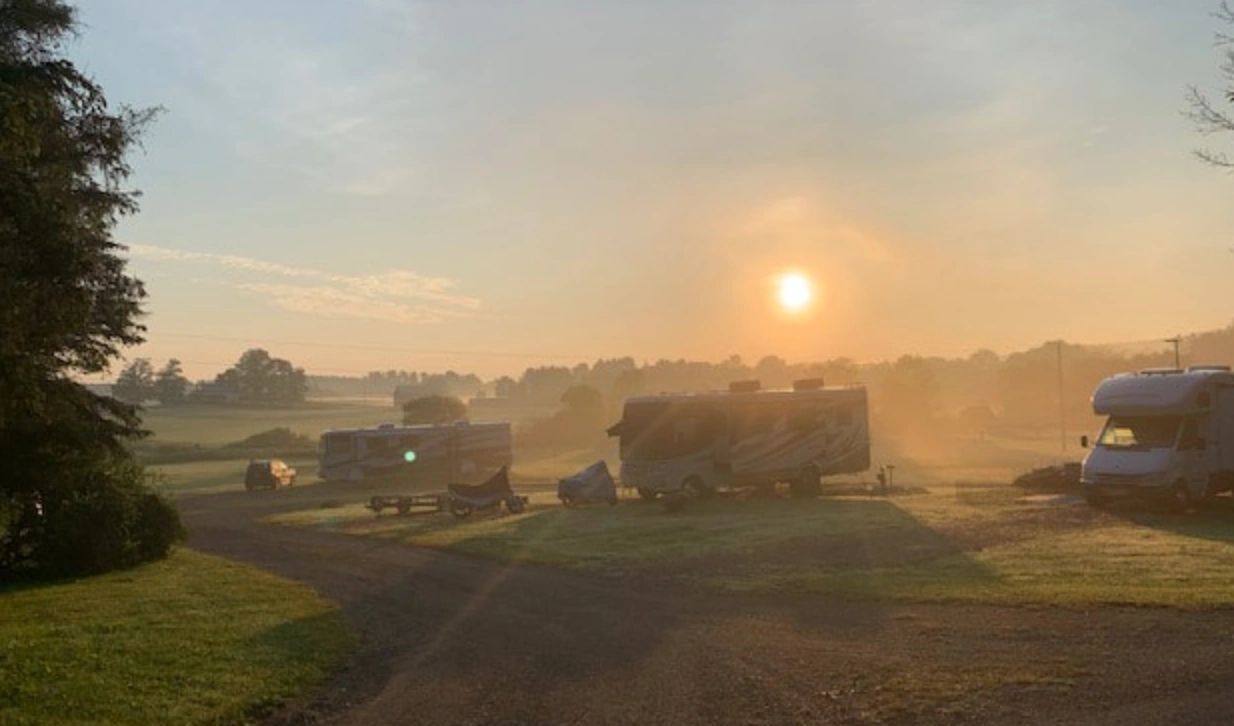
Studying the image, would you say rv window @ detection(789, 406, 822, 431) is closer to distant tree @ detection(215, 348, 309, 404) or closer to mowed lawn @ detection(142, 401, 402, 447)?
mowed lawn @ detection(142, 401, 402, 447)

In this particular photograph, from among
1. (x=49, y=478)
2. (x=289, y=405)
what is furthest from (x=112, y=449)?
(x=289, y=405)

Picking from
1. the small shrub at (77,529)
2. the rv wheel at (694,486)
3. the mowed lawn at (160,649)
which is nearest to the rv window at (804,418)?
the rv wheel at (694,486)

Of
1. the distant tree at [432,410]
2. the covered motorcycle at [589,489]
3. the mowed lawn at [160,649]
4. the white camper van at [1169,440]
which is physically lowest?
the mowed lawn at [160,649]

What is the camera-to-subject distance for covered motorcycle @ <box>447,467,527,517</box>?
98.5 ft

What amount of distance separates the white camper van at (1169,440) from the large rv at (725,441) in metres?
8.77

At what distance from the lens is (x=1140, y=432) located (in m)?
24.6

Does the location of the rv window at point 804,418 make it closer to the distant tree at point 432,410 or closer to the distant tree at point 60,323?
the distant tree at point 60,323

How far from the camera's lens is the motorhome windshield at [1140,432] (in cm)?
2384

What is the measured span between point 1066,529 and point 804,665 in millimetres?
12654

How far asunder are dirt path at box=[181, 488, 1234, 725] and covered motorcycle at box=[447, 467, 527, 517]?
14.5m

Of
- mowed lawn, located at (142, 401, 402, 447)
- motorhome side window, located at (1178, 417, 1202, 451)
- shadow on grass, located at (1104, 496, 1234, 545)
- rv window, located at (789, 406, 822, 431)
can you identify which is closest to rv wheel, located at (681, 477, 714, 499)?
rv window, located at (789, 406, 822, 431)

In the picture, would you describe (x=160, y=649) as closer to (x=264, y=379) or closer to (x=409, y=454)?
(x=409, y=454)

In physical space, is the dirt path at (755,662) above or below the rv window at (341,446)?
below

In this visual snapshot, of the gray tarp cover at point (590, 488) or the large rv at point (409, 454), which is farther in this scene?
the large rv at point (409, 454)
